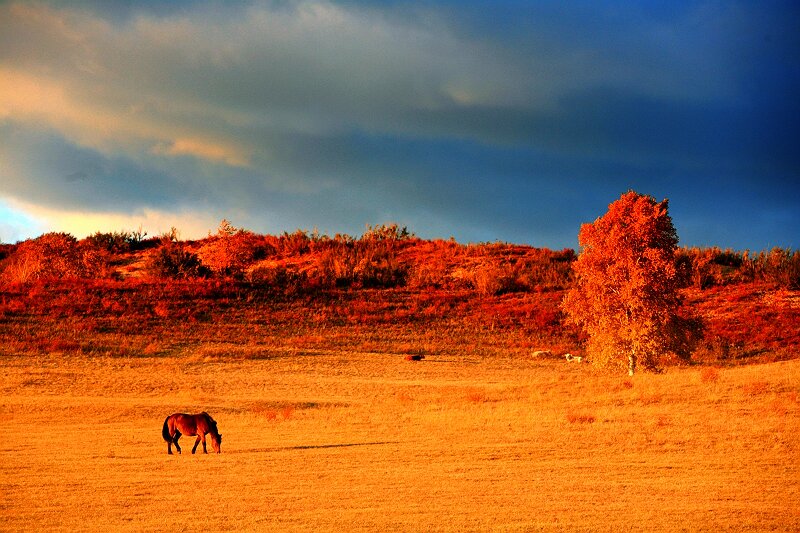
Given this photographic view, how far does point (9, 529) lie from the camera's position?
11.6 m

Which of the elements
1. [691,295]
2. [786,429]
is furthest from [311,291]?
[786,429]

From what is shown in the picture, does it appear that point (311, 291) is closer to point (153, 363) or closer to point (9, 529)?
point (153, 363)

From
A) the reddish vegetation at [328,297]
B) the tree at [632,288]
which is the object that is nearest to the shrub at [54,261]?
the reddish vegetation at [328,297]

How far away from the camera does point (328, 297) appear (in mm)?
58031

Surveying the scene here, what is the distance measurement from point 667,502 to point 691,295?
46089mm

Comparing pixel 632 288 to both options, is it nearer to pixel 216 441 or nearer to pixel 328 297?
pixel 216 441

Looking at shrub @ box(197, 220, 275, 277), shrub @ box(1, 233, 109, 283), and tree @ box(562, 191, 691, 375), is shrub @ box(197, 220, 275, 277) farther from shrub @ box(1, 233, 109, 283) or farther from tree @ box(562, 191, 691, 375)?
tree @ box(562, 191, 691, 375)

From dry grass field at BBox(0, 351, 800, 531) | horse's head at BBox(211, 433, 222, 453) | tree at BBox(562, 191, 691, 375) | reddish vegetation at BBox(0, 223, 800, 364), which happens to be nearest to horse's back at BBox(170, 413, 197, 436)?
horse's head at BBox(211, 433, 222, 453)

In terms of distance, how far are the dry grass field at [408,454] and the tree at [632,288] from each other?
348 centimetres

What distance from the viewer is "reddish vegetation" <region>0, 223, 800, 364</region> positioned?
45094 millimetres

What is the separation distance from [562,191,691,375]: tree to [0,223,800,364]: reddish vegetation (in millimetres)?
1881

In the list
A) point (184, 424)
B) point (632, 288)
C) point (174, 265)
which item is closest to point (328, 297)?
point (174, 265)

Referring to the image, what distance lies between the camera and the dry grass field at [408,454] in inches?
486

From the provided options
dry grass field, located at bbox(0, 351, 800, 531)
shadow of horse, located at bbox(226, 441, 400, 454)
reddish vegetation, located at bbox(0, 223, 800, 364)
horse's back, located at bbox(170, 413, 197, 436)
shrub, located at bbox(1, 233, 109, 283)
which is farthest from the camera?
shrub, located at bbox(1, 233, 109, 283)
